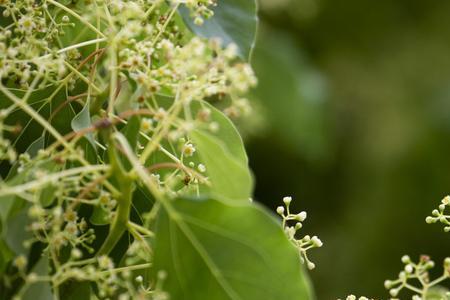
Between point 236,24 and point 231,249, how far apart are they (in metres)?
0.34

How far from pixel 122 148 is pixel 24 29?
19cm

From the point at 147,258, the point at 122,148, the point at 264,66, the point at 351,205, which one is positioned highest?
the point at 122,148

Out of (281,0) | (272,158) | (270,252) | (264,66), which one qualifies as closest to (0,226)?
(270,252)

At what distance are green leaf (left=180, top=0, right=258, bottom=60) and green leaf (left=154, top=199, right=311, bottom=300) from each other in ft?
0.92

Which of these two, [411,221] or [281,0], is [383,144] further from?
[281,0]

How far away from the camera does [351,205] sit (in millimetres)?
4988

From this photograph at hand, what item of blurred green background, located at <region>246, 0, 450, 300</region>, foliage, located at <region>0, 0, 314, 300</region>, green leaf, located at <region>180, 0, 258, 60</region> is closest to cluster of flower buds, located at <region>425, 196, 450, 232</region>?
foliage, located at <region>0, 0, 314, 300</region>

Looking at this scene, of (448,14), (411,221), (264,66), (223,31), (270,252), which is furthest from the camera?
(448,14)

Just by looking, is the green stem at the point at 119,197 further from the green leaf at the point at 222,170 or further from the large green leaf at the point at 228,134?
the large green leaf at the point at 228,134

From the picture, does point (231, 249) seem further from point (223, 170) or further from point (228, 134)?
point (228, 134)

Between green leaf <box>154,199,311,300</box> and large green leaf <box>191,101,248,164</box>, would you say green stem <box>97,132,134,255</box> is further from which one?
large green leaf <box>191,101,248,164</box>

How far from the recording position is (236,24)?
3.60 feet

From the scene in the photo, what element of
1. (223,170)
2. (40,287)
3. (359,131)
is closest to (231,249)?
(223,170)

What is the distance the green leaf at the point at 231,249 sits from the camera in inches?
32.9
